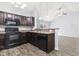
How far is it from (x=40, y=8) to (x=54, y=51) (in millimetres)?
1013

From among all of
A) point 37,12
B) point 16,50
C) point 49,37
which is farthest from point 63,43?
point 16,50

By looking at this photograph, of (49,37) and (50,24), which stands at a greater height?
(50,24)

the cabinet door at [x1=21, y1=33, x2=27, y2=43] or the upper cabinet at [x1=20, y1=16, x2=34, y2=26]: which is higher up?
the upper cabinet at [x1=20, y1=16, x2=34, y2=26]

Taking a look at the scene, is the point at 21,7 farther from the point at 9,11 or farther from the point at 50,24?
the point at 50,24

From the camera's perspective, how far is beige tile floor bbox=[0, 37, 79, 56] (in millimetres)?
2439

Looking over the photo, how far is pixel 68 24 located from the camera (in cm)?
244

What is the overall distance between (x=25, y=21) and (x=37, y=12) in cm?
33

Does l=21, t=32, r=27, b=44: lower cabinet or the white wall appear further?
l=21, t=32, r=27, b=44: lower cabinet

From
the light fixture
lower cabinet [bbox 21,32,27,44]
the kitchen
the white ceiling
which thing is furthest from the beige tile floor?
the light fixture

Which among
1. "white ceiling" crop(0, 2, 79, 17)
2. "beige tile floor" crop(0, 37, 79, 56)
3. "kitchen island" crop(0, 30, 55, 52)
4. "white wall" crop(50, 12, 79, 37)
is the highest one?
"white ceiling" crop(0, 2, 79, 17)

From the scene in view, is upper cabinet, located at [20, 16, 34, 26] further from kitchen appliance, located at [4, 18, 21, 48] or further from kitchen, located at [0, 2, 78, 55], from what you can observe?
kitchen appliance, located at [4, 18, 21, 48]

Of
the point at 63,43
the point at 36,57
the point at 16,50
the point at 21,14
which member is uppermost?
the point at 21,14

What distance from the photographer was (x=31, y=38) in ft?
Result: 8.26

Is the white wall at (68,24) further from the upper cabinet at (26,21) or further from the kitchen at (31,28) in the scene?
the upper cabinet at (26,21)
